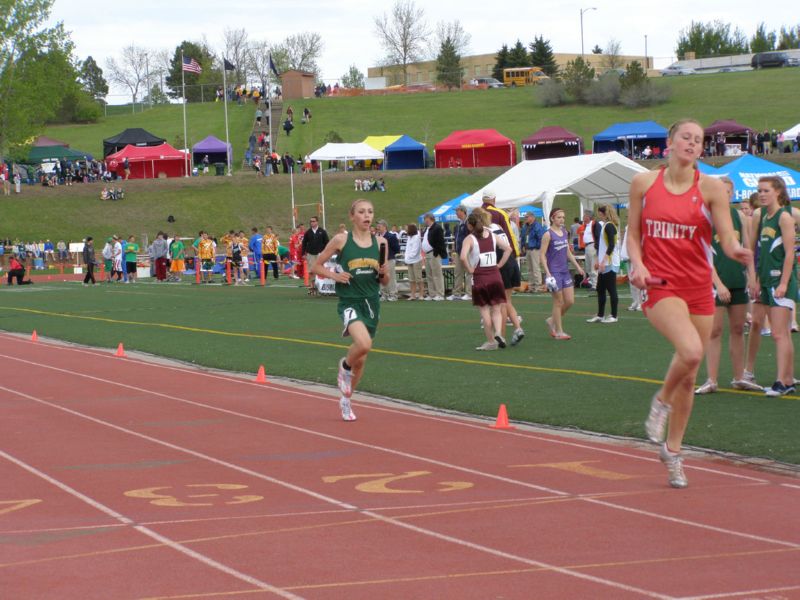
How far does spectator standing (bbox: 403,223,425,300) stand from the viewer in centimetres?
2722

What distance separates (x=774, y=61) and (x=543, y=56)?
2276cm

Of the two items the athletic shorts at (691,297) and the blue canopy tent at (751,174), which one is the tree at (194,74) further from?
the athletic shorts at (691,297)

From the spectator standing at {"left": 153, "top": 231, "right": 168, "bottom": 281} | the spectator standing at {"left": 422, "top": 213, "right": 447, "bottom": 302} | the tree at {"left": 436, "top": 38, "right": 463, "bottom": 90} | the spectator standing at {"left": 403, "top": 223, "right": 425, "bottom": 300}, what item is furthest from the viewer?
the tree at {"left": 436, "top": 38, "right": 463, "bottom": 90}

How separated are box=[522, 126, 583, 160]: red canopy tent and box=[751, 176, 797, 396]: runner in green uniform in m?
56.5

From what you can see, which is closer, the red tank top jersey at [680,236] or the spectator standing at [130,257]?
the red tank top jersey at [680,236]

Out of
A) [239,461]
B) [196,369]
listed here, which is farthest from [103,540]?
[196,369]

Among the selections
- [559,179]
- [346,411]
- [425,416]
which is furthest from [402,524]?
[559,179]

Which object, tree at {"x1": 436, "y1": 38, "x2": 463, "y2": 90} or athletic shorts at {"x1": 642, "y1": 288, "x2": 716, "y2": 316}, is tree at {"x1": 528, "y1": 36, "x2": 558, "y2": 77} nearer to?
tree at {"x1": 436, "y1": 38, "x2": 463, "y2": 90}

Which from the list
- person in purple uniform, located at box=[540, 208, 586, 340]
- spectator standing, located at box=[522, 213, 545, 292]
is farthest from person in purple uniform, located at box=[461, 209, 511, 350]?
spectator standing, located at box=[522, 213, 545, 292]

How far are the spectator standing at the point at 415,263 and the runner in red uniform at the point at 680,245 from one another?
19738 millimetres

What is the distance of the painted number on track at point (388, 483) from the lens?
767cm

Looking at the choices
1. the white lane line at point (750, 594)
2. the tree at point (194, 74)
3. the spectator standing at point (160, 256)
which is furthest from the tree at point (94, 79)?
the white lane line at point (750, 594)

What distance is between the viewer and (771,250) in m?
10.9

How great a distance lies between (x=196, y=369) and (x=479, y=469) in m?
7.84
